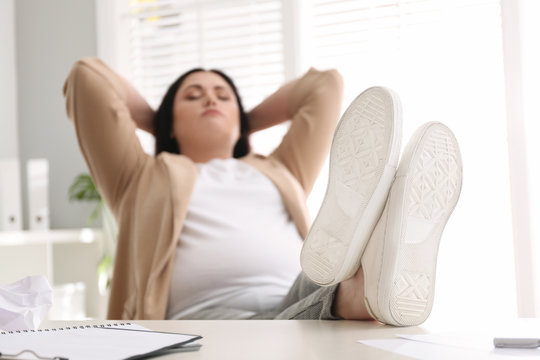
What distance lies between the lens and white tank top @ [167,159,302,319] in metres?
1.50

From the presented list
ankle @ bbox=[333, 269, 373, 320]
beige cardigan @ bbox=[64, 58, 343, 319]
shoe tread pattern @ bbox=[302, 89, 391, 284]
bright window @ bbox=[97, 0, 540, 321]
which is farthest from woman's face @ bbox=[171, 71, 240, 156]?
ankle @ bbox=[333, 269, 373, 320]

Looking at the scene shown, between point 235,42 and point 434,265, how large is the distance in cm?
193

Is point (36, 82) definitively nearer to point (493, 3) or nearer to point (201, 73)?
point (201, 73)

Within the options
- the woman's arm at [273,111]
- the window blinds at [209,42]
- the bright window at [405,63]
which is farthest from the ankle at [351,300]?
the window blinds at [209,42]

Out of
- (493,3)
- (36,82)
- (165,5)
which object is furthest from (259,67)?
(36,82)

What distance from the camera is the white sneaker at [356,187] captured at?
38.1 inches

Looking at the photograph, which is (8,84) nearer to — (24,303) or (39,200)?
(39,200)

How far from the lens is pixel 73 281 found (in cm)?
287

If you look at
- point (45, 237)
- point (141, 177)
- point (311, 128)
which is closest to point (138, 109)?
point (141, 177)

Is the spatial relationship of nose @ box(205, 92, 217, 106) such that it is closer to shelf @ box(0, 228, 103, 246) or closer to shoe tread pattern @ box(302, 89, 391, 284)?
shoe tread pattern @ box(302, 89, 391, 284)

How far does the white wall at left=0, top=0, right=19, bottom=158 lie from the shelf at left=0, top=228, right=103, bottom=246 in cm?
59

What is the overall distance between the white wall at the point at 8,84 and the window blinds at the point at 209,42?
64 cm

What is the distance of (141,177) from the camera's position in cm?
171

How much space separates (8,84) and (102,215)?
0.82 m
